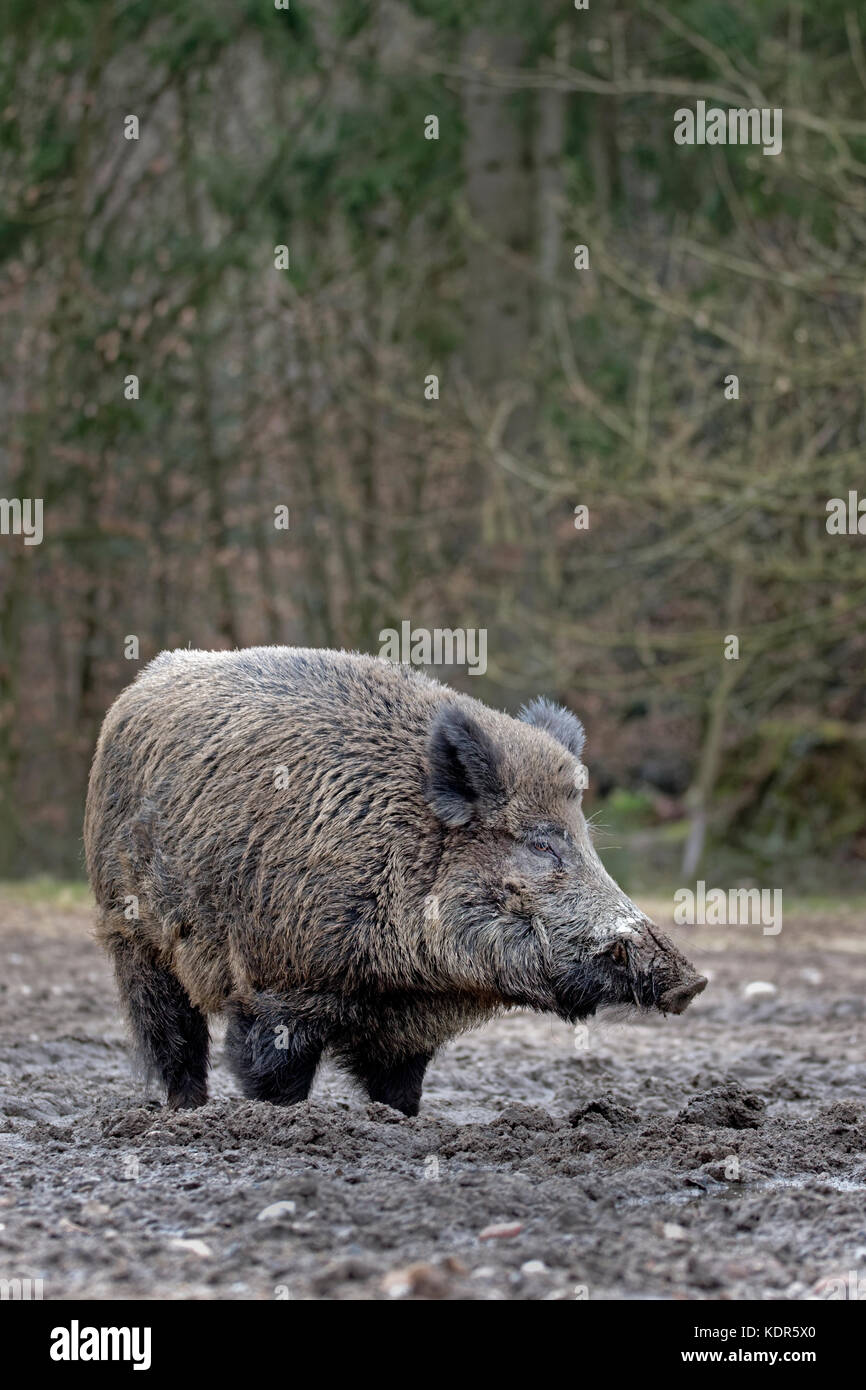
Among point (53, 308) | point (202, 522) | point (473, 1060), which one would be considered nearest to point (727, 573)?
point (202, 522)

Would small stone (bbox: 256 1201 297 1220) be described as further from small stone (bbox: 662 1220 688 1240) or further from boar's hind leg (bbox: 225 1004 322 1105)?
boar's hind leg (bbox: 225 1004 322 1105)

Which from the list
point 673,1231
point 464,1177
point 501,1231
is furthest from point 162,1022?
point 673,1231

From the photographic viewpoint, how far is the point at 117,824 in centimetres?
619

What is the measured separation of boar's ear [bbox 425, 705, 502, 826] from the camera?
18.3 feet

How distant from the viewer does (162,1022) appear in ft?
20.1

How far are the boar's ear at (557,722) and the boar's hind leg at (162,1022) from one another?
5.46 ft

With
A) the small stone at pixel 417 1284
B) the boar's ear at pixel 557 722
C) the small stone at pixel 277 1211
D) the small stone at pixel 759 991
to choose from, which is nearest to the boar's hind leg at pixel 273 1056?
the small stone at pixel 277 1211

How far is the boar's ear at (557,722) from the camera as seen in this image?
245 inches

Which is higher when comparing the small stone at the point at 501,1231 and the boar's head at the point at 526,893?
the boar's head at the point at 526,893

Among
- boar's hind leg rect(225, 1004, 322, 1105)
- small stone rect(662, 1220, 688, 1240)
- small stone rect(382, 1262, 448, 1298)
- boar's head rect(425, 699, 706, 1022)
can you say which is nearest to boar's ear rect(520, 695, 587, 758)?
boar's head rect(425, 699, 706, 1022)

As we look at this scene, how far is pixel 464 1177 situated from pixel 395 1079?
1.24m

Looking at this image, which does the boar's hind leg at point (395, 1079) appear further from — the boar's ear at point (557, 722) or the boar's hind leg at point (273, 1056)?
the boar's ear at point (557, 722)

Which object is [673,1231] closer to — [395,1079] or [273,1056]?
[273,1056]

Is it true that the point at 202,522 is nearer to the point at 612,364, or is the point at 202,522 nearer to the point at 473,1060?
the point at 612,364
